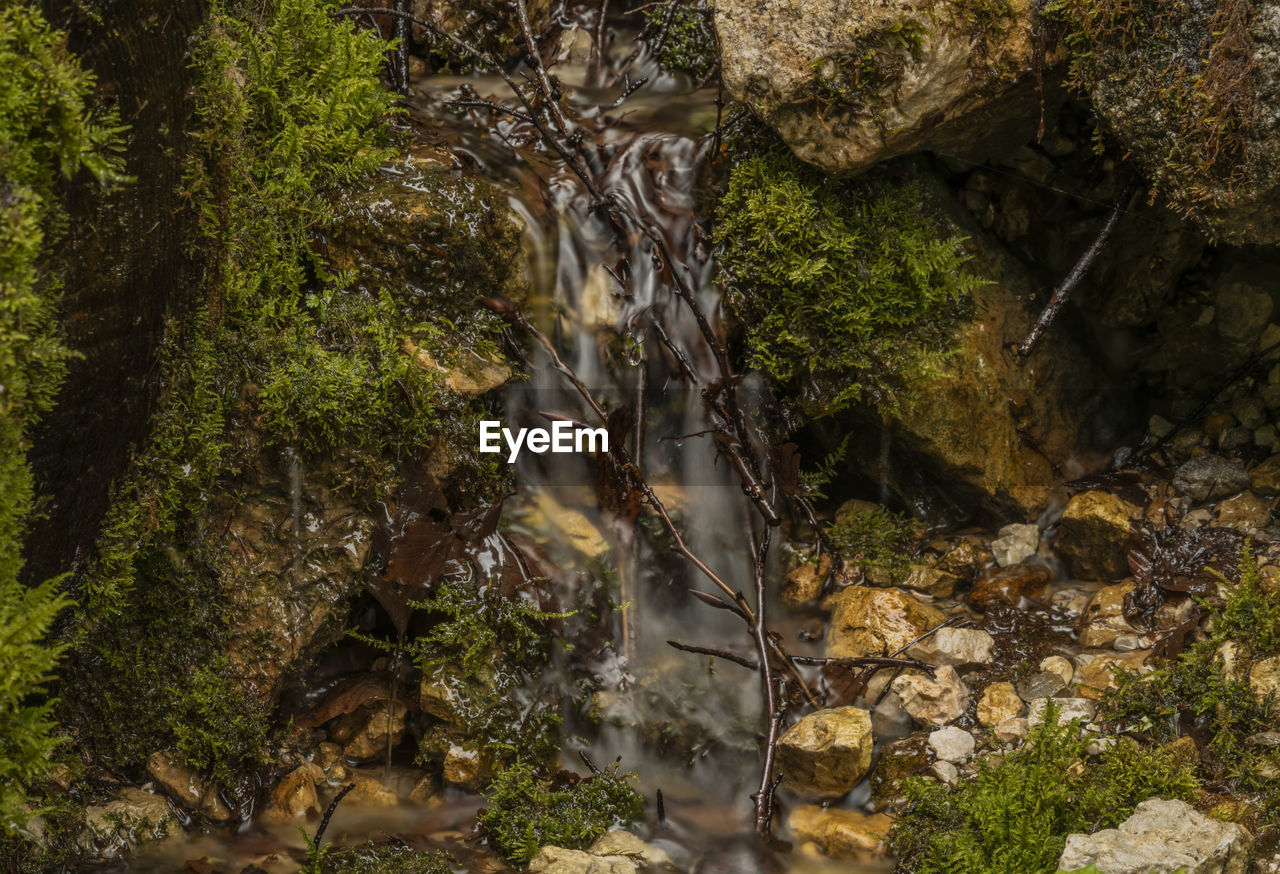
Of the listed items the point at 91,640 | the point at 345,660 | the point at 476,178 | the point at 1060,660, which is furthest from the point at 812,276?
the point at 91,640

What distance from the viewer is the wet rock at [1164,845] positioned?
2691 millimetres

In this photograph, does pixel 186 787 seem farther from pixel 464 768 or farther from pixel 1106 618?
pixel 1106 618

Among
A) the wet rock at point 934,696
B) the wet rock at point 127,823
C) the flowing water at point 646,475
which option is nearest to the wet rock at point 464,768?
the flowing water at point 646,475

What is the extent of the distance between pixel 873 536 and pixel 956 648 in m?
0.76

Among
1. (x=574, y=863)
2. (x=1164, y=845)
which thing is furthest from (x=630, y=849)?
(x=1164, y=845)

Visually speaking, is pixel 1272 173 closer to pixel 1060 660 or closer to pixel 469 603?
pixel 1060 660

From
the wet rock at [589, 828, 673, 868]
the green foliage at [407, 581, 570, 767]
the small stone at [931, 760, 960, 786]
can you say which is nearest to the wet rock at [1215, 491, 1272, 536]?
the small stone at [931, 760, 960, 786]

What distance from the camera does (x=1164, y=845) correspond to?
9.14 ft

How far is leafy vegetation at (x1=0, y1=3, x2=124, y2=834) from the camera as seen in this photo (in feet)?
8.21

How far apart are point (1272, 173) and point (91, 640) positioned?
488cm

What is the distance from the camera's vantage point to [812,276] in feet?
14.1

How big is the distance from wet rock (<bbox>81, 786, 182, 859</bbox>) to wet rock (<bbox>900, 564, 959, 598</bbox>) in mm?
3469

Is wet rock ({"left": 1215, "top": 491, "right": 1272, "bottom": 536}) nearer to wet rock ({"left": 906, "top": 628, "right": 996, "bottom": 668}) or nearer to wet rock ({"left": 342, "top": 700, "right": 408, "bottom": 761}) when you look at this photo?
wet rock ({"left": 906, "top": 628, "right": 996, "bottom": 668})

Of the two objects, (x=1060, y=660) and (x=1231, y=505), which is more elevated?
(x=1231, y=505)
